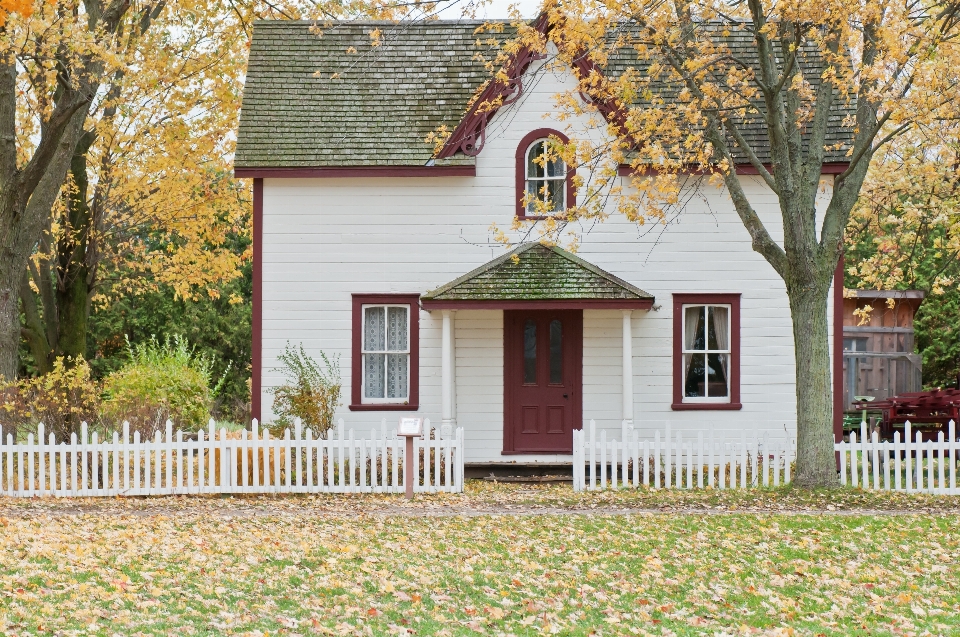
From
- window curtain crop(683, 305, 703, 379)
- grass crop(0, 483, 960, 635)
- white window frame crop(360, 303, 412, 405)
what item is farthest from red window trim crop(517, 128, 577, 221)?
A: grass crop(0, 483, 960, 635)

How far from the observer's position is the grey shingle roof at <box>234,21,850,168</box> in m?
18.5

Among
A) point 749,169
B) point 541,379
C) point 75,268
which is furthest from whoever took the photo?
point 75,268

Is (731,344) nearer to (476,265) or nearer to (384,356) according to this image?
(476,265)

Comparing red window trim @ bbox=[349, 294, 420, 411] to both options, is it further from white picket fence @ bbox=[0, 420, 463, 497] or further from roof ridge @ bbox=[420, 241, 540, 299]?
white picket fence @ bbox=[0, 420, 463, 497]

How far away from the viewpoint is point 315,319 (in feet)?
61.3

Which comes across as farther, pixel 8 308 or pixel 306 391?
pixel 306 391

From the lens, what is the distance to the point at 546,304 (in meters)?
17.7

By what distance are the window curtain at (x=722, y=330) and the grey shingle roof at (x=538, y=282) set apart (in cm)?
154

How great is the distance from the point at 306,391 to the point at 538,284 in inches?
161

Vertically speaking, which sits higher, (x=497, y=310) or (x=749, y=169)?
(x=749, y=169)

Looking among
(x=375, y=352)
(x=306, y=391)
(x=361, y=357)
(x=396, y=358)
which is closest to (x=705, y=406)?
(x=396, y=358)

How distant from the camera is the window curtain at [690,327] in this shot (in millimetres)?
18844

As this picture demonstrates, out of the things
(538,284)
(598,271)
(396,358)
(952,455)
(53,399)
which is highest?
(598,271)

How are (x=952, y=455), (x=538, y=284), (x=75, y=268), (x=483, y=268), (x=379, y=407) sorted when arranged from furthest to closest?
(x=75, y=268) < (x=379, y=407) < (x=483, y=268) < (x=538, y=284) < (x=952, y=455)
